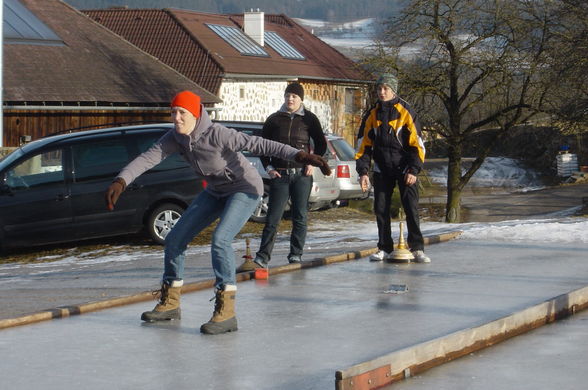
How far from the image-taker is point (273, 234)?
1108 cm

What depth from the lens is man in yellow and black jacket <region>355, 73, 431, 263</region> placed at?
10914 mm

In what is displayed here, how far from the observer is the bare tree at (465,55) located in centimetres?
3716

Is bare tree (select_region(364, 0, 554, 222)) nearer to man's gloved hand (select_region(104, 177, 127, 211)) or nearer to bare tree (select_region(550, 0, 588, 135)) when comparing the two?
bare tree (select_region(550, 0, 588, 135))

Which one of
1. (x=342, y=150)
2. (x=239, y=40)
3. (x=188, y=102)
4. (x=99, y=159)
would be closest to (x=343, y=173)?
(x=342, y=150)

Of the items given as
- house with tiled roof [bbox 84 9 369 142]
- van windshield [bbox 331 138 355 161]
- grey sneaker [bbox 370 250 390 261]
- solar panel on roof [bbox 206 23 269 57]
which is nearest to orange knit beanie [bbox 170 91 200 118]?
grey sneaker [bbox 370 250 390 261]

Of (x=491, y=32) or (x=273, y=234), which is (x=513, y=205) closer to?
(x=491, y=32)

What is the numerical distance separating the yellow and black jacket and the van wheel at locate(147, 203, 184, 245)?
18.2 ft

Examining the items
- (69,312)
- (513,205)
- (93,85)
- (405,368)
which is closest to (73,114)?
(93,85)

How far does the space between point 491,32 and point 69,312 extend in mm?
31130

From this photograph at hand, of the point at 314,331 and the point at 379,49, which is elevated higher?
the point at 379,49

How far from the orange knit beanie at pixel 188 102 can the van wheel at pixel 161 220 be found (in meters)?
8.37

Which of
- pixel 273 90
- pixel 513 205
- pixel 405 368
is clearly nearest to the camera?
pixel 405 368

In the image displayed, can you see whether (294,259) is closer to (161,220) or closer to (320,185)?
(161,220)

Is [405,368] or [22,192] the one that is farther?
[22,192]
